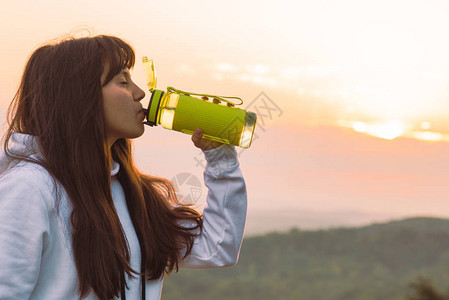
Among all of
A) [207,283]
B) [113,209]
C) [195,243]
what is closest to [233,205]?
[195,243]

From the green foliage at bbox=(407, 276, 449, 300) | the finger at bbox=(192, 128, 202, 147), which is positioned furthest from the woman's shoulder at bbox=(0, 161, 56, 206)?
the green foliage at bbox=(407, 276, 449, 300)

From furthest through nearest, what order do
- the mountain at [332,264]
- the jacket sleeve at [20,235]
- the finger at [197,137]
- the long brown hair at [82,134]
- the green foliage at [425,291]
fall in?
the mountain at [332,264]
the green foliage at [425,291]
the finger at [197,137]
the long brown hair at [82,134]
the jacket sleeve at [20,235]

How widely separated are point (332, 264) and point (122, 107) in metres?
12.0

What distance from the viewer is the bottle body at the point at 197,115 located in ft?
4.91

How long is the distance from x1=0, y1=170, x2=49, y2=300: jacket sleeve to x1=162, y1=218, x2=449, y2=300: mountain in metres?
10.8

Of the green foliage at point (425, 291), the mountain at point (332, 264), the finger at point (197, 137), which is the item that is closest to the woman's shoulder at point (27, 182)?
the finger at point (197, 137)

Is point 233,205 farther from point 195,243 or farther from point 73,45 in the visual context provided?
point 73,45

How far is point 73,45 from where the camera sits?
4.83ft

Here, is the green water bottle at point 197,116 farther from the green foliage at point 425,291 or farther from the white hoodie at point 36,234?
the green foliage at point 425,291

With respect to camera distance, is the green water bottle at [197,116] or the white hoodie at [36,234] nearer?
the white hoodie at [36,234]

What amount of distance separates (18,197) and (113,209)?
0.26 meters

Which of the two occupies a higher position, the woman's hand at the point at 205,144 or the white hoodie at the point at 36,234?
the woman's hand at the point at 205,144

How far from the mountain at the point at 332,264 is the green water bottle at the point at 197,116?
10.5m

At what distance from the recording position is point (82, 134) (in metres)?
1.44
